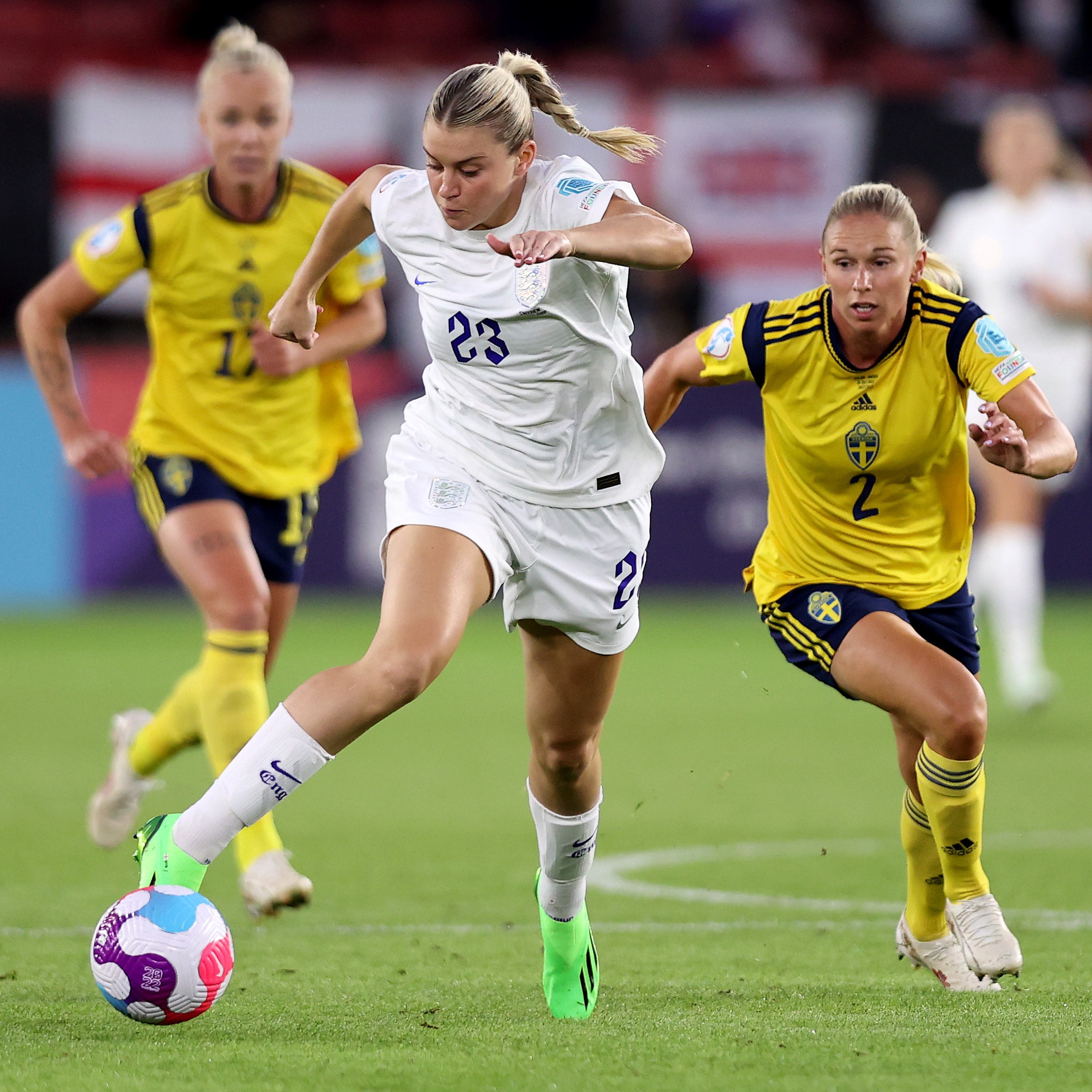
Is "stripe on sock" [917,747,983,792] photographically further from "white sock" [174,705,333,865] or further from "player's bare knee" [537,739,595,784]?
"white sock" [174,705,333,865]

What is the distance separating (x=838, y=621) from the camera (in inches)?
190

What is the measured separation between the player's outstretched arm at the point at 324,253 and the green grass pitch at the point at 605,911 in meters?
1.52

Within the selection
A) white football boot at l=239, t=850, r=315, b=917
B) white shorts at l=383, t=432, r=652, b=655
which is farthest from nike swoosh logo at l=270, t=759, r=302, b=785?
white football boot at l=239, t=850, r=315, b=917

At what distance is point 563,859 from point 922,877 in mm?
924

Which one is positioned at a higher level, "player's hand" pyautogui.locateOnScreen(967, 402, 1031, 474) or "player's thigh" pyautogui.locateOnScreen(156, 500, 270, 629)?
"player's hand" pyautogui.locateOnScreen(967, 402, 1031, 474)

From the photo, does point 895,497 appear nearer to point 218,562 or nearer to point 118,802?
point 218,562

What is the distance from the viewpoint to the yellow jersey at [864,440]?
15.7 ft

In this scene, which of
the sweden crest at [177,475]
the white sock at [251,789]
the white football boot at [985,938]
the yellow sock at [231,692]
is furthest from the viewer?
the sweden crest at [177,475]

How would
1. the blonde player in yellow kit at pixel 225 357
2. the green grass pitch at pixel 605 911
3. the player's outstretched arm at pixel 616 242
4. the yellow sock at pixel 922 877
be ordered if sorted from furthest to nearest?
1. the blonde player in yellow kit at pixel 225 357
2. the yellow sock at pixel 922 877
3. the player's outstretched arm at pixel 616 242
4. the green grass pitch at pixel 605 911

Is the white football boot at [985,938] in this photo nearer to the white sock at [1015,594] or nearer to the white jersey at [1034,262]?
the white sock at [1015,594]

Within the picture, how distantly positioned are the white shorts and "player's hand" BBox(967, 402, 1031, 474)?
0.83m

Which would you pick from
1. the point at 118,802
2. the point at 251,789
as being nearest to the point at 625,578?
the point at 251,789

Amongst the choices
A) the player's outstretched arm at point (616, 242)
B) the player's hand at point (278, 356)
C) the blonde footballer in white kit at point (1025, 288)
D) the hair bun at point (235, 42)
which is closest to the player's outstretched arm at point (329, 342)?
the player's hand at point (278, 356)

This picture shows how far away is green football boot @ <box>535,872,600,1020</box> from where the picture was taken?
14.1 ft
